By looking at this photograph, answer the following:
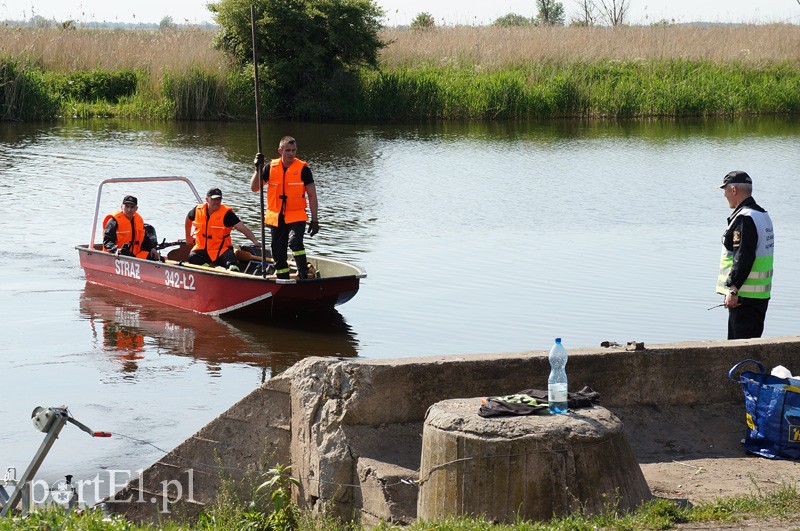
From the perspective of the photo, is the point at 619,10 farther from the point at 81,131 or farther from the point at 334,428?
the point at 334,428

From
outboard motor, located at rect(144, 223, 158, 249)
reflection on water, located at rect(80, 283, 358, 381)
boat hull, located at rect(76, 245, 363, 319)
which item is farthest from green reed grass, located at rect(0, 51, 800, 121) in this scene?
reflection on water, located at rect(80, 283, 358, 381)

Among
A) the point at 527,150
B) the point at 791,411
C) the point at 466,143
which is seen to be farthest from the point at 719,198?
the point at 791,411

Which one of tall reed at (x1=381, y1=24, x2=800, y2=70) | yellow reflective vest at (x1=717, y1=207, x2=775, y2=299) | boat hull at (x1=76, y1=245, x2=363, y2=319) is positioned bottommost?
boat hull at (x1=76, y1=245, x2=363, y2=319)

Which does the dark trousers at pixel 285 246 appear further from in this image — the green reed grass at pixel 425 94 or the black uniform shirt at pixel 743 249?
the green reed grass at pixel 425 94

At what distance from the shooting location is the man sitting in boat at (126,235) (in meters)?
15.2

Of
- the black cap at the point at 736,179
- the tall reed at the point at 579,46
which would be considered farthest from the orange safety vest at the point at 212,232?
the tall reed at the point at 579,46

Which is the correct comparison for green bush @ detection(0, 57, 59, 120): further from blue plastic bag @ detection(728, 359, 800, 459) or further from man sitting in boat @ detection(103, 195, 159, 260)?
blue plastic bag @ detection(728, 359, 800, 459)

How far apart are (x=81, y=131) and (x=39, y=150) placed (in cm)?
459

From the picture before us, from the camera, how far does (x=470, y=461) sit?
19.8 feet

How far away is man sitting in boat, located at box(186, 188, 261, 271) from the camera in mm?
14617

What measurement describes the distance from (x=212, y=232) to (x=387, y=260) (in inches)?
140

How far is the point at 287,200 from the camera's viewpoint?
1327cm

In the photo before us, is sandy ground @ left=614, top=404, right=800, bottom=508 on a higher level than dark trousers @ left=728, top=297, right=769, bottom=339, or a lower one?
lower

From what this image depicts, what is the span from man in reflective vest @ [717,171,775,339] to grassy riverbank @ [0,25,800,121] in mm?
29793
